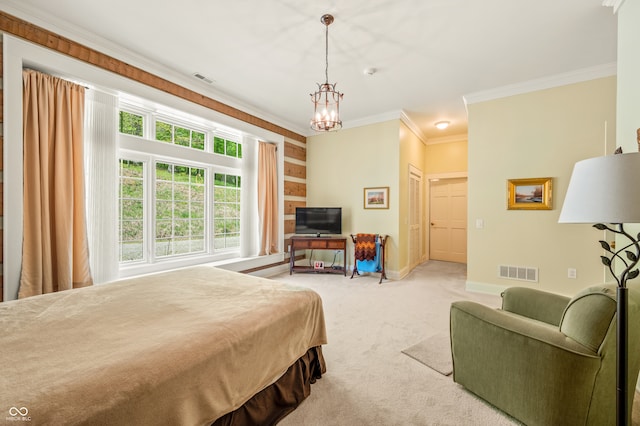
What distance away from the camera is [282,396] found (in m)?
1.61

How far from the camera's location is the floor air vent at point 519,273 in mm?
3668

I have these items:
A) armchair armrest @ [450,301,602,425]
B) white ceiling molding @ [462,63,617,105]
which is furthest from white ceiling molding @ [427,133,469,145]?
armchair armrest @ [450,301,602,425]

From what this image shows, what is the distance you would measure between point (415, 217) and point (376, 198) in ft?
4.61

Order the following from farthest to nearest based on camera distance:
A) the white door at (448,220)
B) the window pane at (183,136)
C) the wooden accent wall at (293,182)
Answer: the white door at (448,220), the wooden accent wall at (293,182), the window pane at (183,136)

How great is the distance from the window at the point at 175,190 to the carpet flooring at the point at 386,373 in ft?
6.99

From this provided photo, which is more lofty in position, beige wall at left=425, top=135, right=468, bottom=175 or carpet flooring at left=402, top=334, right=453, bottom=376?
beige wall at left=425, top=135, right=468, bottom=175

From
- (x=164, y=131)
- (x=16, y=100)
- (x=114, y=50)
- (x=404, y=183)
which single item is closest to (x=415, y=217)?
(x=404, y=183)

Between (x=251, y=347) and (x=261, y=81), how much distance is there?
339 centimetres

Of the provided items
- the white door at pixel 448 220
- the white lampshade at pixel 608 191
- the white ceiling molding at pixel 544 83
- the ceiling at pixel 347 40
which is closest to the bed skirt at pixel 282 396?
the white lampshade at pixel 608 191

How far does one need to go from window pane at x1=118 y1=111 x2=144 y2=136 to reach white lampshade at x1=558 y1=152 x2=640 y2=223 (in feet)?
13.7

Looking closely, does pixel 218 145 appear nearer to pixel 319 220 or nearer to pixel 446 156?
pixel 319 220

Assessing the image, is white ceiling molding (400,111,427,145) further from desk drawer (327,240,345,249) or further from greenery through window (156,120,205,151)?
greenery through window (156,120,205,151)

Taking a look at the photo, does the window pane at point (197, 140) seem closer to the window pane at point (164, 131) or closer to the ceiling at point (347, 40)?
the window pane at point (164, 131)

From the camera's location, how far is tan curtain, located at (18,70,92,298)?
93.6 inches
